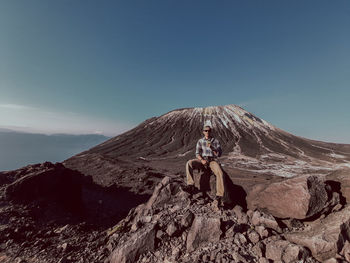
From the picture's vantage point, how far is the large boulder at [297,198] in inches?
135

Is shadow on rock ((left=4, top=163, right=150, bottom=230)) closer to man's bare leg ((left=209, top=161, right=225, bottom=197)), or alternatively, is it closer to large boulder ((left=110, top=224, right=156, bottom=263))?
large boulder ((left=110, top=224, right=156, bottom=263))

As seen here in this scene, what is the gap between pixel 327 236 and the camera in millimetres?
2807

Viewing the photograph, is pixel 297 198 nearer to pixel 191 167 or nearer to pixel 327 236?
pixel 327 236

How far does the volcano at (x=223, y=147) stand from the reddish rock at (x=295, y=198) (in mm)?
13580

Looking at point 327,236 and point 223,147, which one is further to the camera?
point 223,147

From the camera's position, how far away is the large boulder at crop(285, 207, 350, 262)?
2.66m

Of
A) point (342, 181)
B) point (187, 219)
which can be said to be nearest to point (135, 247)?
point (187, 219)

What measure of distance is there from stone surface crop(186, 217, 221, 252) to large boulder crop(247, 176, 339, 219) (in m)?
1.48

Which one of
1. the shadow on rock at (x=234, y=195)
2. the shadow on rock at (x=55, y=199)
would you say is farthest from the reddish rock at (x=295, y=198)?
the shadow on rock at (x=55, y=199)

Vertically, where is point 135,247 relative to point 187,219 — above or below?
below

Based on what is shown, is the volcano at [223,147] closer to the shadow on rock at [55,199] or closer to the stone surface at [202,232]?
the shadow on rock at [55,199]

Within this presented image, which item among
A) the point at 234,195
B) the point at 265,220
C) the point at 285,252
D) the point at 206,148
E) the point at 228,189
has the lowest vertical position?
the point at 285,252

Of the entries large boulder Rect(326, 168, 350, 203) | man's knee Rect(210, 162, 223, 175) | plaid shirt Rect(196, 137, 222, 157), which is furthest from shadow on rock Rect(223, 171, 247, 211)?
large boulder Rect(326, 168, 350, 203)

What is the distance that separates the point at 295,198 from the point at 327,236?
868mm
